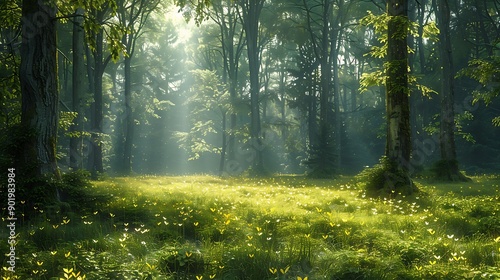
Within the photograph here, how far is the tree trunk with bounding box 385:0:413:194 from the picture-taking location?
11.5 metres

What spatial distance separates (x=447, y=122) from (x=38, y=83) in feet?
57.8

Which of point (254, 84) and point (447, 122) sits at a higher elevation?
point (254, 84)

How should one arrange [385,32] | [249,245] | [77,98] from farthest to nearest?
[77,98] < [385,32] < [249,245]

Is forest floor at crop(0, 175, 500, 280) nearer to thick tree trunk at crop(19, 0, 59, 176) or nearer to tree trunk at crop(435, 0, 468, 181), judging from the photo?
thick tree trunk at crop(19, 0, 59, 176)

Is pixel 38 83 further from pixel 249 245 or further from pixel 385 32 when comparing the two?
pixel 385 32

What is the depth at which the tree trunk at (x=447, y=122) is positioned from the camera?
60.7ft

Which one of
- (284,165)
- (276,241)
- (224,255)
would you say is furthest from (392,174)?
(284,165)

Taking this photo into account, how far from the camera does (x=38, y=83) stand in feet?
28.0

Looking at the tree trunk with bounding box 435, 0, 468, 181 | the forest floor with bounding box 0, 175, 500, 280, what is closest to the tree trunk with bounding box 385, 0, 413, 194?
the forest floor with bounding box 0, 175, 500, 280

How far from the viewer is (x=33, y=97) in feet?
27.9

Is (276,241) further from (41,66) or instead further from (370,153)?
(370,153)

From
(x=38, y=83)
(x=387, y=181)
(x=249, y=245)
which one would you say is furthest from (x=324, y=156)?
(x=249, y=245)

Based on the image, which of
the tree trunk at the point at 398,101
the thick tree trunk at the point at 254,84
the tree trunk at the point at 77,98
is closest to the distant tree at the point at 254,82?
the thick tree trunk at the point at 254,84

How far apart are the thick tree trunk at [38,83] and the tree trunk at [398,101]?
342 inches
